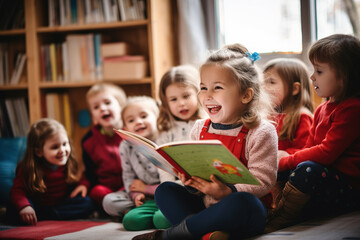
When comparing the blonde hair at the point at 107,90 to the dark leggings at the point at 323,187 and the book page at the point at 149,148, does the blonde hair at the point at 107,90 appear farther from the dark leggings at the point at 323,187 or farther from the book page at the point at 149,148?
the dark leggings at the point at 323,187

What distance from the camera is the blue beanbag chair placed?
2.22 meters

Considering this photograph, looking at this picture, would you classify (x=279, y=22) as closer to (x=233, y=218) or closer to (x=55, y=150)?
(x=55, y=150)

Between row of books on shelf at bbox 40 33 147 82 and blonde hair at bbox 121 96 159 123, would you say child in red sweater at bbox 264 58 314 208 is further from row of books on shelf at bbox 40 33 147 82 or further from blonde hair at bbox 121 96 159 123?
row of books on shelf at bbox 40 33 147 82

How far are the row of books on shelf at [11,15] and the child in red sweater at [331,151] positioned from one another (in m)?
2.04

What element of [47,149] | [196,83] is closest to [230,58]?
[196,83]

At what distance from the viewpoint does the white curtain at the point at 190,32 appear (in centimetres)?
254

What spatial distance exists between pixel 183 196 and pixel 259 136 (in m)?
0.34

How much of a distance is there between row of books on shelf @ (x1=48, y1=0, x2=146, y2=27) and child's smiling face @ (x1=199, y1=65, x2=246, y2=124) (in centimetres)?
129

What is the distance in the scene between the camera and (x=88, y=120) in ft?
9.32

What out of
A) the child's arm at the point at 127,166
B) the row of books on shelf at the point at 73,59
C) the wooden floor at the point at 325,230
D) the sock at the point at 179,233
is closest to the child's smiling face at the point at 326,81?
the wooden floor at the point at 325,230

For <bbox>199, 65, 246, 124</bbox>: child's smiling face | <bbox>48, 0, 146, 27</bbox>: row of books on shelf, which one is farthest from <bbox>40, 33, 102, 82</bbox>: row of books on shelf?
<bbox>199, 65, 246, 124</bbox>: child's smiling face

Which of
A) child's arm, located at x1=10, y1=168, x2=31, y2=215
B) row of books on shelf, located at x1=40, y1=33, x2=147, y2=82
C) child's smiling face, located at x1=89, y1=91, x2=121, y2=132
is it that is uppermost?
row of books on shelf, located at x1=40, y1=33, x2=147, y2=82

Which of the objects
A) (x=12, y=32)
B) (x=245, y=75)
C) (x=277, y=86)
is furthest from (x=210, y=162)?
(x=12, y=32)

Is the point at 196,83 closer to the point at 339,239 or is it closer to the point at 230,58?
the point at 230,58
